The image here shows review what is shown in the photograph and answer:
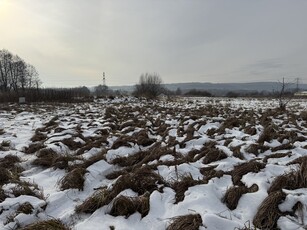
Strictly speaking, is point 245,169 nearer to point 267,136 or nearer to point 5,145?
point 267,136

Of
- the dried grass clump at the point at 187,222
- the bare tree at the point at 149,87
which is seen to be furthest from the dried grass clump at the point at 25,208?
the bare tree at the point at 149,87

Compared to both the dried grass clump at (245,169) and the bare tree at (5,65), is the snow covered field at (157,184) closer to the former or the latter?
the dried grass clump at (245,169)

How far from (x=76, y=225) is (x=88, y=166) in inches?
69.0

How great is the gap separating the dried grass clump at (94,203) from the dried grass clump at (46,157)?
182 cm

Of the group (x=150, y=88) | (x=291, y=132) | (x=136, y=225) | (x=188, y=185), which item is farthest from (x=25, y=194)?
(x=150, y=88)

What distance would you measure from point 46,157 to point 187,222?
3.46 metres

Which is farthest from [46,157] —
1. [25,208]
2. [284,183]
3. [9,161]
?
[284,183]

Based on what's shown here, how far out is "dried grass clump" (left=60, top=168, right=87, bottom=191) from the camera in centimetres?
400

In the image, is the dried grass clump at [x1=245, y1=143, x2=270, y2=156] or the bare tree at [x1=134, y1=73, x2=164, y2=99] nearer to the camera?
the dried grass clump at [x1=245, y1=143, x2=270, y2=156]

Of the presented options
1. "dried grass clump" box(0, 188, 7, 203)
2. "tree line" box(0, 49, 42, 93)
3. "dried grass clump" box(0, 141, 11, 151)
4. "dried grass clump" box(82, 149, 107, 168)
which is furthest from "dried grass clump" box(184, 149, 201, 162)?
"tree line" box(0, 49, 42, 93)

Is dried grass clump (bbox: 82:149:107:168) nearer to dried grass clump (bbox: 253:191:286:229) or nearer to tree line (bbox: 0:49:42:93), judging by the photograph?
dried grass clump (bbox: 253:191:286:229)

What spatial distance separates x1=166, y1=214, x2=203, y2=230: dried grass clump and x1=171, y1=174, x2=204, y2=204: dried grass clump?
545 millimetres

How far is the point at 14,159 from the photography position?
5195mm

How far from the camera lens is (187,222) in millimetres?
2848
